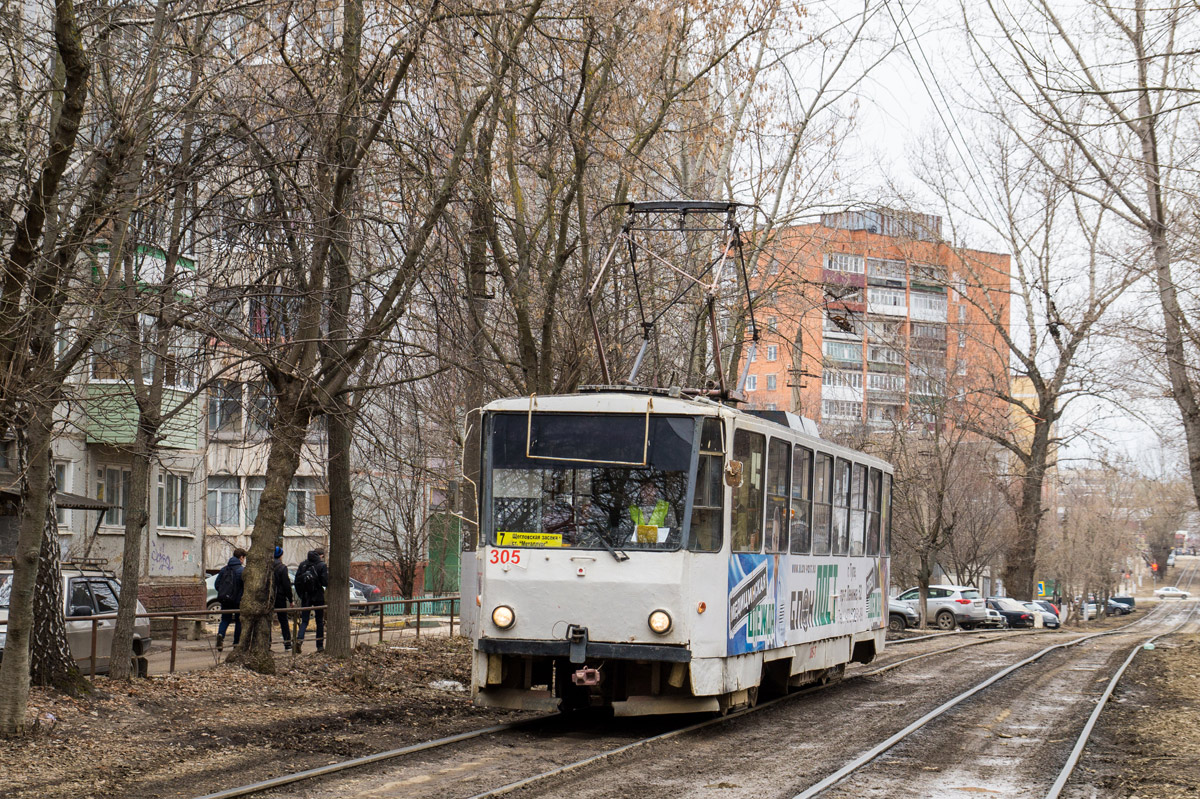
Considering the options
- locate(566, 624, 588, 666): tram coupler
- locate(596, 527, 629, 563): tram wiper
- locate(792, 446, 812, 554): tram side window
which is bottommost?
locate(566, 624, 588, 666): tram coupler

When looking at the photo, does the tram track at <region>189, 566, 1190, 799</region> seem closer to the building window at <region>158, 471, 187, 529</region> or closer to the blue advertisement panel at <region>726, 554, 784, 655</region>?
the blue advertisement panel at <region>726, 554, 784, 655</region>

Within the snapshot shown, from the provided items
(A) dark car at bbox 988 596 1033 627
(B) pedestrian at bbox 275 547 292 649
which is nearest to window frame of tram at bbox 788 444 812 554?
(B) pedestrian at bbox 275 547 292 649

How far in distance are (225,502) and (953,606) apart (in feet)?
76.0

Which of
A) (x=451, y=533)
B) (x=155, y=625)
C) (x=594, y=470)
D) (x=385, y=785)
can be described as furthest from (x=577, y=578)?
(x=451, y=533)

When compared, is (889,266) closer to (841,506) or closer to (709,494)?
(841,506)

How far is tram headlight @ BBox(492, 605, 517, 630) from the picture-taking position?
11.3 metres

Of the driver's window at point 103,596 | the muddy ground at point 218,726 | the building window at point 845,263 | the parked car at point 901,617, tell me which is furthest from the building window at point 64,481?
the building window at point 845,263

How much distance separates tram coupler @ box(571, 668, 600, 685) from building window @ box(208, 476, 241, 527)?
30.5 meters

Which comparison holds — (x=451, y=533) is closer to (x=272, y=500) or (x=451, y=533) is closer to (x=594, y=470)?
(x=272, y=500)

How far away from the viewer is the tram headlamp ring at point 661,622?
10961 mm

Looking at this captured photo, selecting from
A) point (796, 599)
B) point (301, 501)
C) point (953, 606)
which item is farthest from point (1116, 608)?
point (796, 599)

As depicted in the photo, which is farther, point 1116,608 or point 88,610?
point 1116,608

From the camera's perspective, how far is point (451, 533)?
46594mm

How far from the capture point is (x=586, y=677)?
36.4 feet
